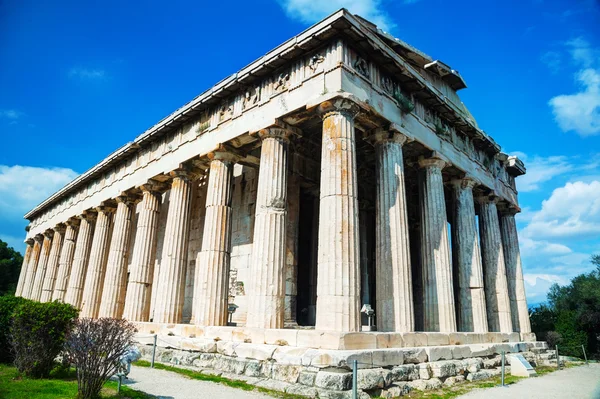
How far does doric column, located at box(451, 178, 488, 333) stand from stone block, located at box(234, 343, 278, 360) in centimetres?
946

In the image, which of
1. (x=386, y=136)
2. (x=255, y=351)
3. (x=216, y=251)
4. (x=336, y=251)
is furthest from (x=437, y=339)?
(x=216, y=251)

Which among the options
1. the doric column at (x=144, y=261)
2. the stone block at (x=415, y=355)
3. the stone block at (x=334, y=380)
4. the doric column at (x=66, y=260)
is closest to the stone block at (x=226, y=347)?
the stone block at (x=334, y=380)

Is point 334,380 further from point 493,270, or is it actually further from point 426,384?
point 493,270

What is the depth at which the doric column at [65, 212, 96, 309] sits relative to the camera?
24.7 m

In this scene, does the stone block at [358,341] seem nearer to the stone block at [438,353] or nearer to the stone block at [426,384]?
the stone block at [426,384]

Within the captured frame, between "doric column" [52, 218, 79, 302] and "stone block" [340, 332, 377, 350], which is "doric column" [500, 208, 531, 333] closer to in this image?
"stone block" [340, 332, 377, 350]

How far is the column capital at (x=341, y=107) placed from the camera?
11820 millimetres

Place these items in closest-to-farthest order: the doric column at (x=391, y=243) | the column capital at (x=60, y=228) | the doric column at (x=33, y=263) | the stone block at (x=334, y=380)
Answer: the stone block at (x=334, y=380), the doric column at (x=391, y=243), the column capital at (x=60, y=228), the doric column at (x=33, y=263)

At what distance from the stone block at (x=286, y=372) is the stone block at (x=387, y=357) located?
1.72 metres

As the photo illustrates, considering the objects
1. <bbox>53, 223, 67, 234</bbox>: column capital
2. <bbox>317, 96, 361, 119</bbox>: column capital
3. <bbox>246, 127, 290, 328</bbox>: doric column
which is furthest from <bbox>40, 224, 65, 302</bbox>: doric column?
<bbox>317, 96, 361, 119</bbox>: column capital

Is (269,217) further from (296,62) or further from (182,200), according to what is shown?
(182,200)

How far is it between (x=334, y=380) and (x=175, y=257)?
10578 millimetres

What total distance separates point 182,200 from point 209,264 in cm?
426

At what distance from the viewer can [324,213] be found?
1119cm
